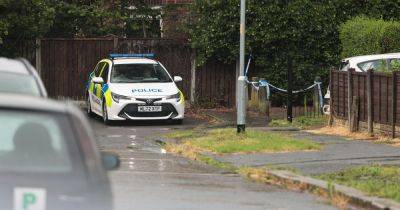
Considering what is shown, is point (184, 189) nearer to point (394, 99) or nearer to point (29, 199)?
point (29, 199)

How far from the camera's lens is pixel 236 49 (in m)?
21.4

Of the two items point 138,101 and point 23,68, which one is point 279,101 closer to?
point 138,101

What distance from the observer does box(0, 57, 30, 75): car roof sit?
258 inches

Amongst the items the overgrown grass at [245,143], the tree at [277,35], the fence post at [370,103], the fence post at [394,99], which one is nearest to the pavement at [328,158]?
the overgrown grass at [245,143]

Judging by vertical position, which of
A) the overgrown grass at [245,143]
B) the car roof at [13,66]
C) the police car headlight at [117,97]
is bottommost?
the overgrown grass at [245,143]

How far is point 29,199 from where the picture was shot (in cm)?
433

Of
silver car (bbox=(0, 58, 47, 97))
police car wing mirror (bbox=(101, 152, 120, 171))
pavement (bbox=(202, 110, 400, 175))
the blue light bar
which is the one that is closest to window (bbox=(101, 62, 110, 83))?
the blue light bar

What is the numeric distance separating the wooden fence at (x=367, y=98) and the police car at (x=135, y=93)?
3.81m

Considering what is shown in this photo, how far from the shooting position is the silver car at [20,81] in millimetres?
6219

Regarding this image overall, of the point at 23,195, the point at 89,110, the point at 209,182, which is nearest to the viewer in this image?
the point at 23,195

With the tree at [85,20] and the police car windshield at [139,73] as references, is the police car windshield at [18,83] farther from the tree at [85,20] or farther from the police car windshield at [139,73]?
the tree at [85,20]

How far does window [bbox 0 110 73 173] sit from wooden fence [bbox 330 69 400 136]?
32.2ft

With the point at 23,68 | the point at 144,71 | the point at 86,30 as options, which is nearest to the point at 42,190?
the point at 23,68

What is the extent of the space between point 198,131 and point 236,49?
5.82 m
